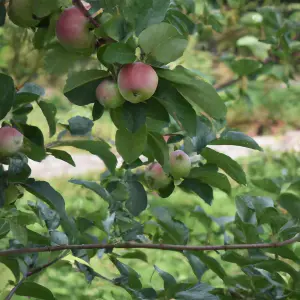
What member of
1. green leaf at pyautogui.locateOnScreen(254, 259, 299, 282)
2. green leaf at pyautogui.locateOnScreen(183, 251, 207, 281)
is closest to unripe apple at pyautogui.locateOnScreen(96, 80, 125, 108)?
green leaf at pyautogui.locateOnScreen(254, 259, 299, 282)

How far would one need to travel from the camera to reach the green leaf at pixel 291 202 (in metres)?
1.10

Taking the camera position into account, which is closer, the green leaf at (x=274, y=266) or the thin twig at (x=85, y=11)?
the thin twig at (x=85, y=11)

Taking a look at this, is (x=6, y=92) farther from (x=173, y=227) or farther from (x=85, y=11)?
(x=173, y=227)

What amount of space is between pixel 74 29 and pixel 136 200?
0.47m

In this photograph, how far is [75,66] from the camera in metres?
0.77

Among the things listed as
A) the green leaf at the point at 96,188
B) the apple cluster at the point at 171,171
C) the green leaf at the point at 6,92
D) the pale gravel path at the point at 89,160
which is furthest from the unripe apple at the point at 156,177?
the pale gravel path at the point at 89,160

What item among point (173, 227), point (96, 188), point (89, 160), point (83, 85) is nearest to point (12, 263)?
point (96, 188)

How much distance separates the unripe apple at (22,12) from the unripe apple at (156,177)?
37 cm

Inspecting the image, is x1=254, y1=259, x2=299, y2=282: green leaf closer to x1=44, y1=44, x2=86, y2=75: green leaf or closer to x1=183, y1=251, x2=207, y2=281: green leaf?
x1=183, y1=251, x2=207, y2=281: green leaf

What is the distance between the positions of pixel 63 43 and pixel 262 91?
6918 mm

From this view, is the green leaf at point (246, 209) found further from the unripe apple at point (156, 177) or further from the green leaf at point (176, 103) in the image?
the green leaf at point (176, 103)

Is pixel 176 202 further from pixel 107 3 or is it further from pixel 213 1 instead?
pixel 107 3

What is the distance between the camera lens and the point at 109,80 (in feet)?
2.36

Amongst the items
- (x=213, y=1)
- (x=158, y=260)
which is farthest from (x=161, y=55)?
(x=158, y=260)
